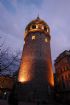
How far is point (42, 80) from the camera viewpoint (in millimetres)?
30531

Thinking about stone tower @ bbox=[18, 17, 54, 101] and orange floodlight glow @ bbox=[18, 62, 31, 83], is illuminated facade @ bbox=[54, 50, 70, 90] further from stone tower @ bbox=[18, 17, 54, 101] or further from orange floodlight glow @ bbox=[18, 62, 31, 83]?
orange floodlight glow @ bbox=[18, 62, 31, 83]

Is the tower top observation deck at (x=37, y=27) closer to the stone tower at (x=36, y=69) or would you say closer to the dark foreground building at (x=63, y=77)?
the stone tower at (x=36, y=69)

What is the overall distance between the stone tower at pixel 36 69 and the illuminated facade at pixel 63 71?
5.43 metres

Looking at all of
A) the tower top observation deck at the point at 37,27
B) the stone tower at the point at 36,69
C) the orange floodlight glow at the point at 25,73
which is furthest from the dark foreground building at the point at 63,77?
the orange floodlight glow at the point at 25,73

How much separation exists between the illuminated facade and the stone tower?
17.8 ft

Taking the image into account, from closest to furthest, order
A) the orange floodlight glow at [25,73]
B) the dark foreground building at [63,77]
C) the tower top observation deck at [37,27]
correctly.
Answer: the orange floodlight glow at [25,73] < the dark foreground building at [63,77] < the tower top observation deck at [37,27]

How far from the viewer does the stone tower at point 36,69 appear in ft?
96.4

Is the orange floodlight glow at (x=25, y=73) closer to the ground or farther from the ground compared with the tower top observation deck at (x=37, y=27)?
closer to the ground

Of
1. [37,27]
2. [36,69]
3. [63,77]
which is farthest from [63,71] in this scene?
[37,27]

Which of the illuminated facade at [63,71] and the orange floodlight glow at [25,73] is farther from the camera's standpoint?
the illuminated facade at [63,71]

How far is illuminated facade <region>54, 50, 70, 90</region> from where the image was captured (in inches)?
1415

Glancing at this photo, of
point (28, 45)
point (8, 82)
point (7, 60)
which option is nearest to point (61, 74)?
point (28, 45)

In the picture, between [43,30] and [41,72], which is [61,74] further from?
[43,30]

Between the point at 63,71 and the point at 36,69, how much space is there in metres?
11.2
